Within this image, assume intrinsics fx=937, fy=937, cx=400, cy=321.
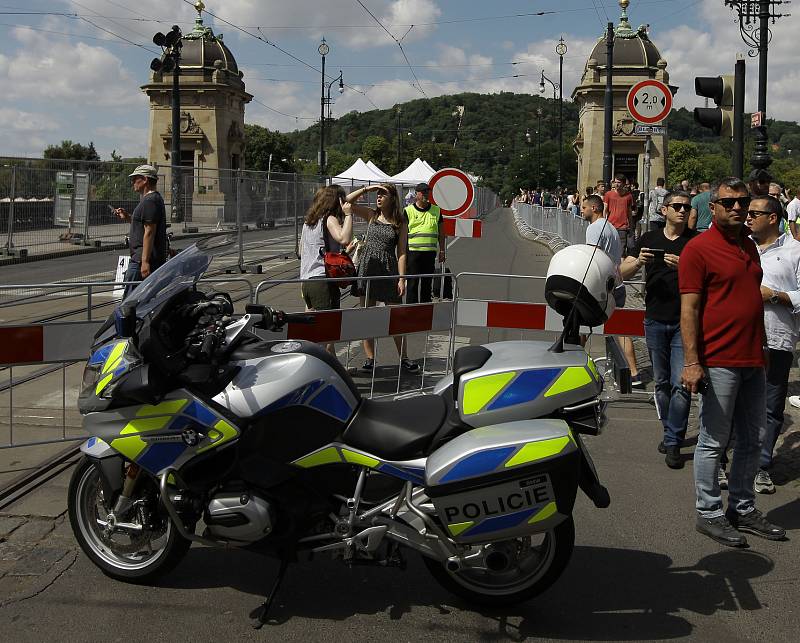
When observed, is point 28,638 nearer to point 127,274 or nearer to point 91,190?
point 127,274

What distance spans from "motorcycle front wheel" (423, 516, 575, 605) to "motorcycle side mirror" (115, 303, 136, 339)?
1567 mm

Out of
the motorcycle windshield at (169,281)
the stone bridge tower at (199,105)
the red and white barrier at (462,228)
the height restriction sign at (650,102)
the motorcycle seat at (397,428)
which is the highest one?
the stone bridge tower at (199,105)

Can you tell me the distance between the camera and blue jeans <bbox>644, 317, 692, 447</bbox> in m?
6.32

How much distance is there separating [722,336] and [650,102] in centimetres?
759

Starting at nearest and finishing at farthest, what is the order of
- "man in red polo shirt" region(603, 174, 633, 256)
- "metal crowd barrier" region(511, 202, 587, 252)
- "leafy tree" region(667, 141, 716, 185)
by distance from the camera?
"man in red polo shirt" region(603, 174, 633, 256)
"metal crowd barrier" region(511, 202, 587, 252)
"leafy tree" region(667, 141, 716, 185)

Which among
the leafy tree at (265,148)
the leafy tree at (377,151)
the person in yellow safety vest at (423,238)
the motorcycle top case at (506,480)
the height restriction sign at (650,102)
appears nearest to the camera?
the motorcycle top case at (506,480)

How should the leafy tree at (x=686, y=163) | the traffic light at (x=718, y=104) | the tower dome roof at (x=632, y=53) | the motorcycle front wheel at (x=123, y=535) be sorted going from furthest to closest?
the leafy tree at (x=686, y=163) → the tower dome roof at (x=632, y=53) → the traffic light at (x=718, y=104) → the motorcycle front wheel at (x=123, y=535)

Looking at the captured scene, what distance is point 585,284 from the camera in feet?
13.1

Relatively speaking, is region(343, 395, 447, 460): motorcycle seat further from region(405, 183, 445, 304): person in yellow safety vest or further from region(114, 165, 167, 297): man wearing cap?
region(405, 183, 445, 304): person in yellow safety vest

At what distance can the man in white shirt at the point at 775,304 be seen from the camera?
5.78 meters

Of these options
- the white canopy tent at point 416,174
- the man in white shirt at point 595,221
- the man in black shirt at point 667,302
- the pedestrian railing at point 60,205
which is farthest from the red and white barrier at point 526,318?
the white canopy tent at point 416,174

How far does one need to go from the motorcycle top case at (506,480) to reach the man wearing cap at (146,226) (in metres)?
5.86

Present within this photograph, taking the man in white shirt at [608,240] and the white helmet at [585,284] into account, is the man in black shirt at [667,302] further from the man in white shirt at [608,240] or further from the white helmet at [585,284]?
the white helmet at [585,284]

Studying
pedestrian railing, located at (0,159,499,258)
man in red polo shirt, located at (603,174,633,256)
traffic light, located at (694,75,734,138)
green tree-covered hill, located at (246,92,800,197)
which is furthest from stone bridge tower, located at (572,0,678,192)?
traffic light, located at (694,75,734,138)
